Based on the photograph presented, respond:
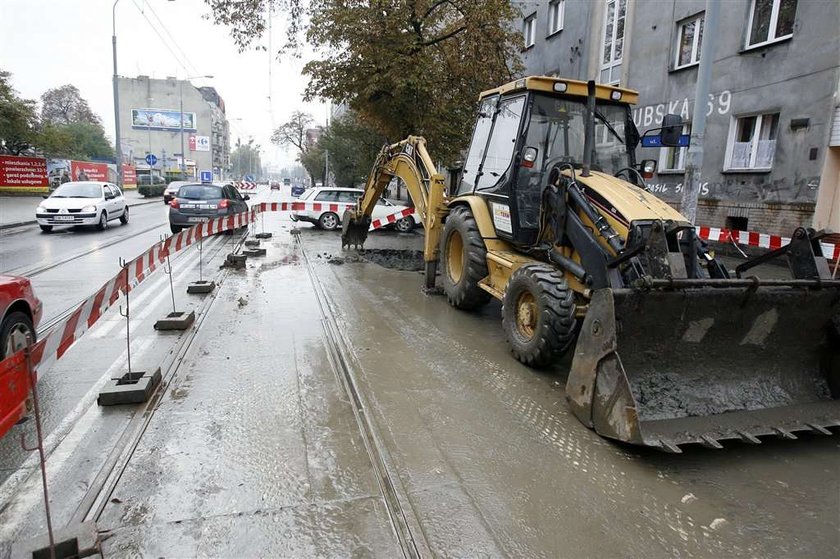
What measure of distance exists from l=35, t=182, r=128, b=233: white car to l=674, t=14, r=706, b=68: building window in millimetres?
18226

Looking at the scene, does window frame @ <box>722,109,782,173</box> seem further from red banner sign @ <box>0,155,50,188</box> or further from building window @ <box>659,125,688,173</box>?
red banner sign @ <box>0,155,50,188</box>

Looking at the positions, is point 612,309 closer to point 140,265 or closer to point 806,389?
point 806,389

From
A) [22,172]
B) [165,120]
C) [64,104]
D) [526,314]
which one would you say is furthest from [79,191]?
[165,120]

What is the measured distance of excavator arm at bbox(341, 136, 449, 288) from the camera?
8.64 meters

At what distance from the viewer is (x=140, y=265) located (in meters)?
5.84

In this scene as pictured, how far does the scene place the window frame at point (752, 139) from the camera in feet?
39.8

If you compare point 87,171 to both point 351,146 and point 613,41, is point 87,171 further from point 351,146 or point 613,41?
point 613,41

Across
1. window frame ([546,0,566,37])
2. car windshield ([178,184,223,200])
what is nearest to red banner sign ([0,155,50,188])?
car windshield ([178,184,223,200])

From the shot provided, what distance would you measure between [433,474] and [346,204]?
54.4ft

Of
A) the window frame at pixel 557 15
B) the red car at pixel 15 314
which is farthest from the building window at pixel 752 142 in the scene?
the red car at pixel 15 314

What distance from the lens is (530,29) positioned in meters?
23.6

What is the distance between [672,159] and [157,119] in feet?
330

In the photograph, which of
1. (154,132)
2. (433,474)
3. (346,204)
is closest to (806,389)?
(433,474)

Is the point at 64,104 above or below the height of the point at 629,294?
above
